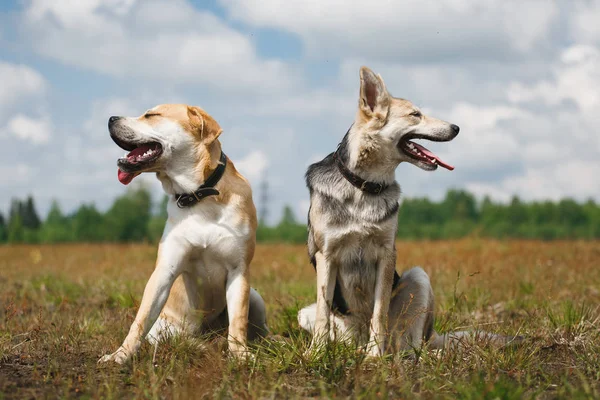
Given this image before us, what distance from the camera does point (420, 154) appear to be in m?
5.09

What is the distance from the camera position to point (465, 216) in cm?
6988

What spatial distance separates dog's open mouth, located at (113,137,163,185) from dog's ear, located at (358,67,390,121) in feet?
5.76

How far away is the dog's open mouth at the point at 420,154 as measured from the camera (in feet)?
A: 16.5

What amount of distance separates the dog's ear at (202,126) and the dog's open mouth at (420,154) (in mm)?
1579

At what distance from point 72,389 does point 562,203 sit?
240 ft

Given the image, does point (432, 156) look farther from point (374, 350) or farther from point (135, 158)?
point (135, 158)

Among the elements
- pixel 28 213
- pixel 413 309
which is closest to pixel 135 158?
pixel 413 309

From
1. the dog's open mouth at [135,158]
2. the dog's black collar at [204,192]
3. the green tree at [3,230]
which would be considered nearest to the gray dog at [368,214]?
the dog's black collar at [204,192]

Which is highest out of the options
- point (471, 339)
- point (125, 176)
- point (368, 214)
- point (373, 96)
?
point (373, 96)

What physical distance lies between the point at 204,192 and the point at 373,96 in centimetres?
167

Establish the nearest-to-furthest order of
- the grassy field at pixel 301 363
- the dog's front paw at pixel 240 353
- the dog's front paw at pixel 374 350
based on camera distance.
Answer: the grassy field at pixel 301 363, the dog's front paw at pixel 240 353, the dog's front paw at pixel 374 350

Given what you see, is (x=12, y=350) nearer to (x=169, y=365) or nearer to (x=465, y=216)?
(x=169, y=365)

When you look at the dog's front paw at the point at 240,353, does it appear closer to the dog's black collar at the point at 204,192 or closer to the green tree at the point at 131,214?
the dog's black collar at the point at 204,192

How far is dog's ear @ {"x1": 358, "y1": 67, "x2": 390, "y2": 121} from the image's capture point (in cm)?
501
